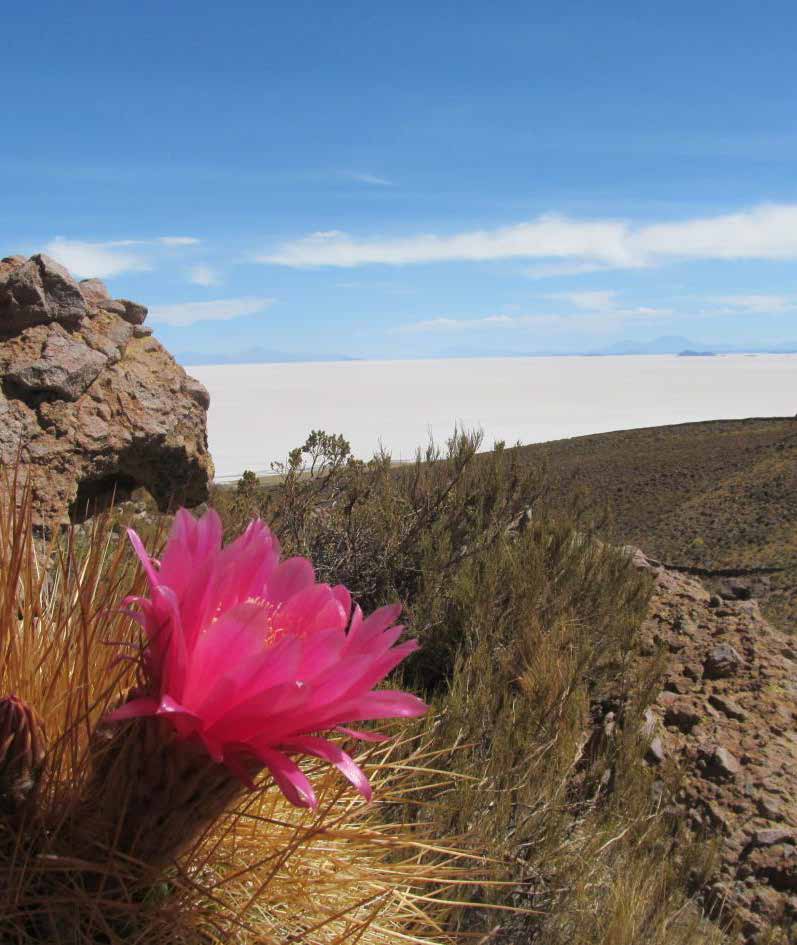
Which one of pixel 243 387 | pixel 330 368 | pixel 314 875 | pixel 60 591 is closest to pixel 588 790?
pixel 314 875

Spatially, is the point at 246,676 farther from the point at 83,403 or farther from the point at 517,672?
the point at 517,672

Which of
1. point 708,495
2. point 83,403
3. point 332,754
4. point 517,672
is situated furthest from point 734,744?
point 708,495

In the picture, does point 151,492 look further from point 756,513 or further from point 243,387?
point 243,387

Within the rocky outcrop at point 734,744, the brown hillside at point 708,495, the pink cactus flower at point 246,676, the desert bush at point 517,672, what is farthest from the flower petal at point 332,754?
the brown hillside at point 708,495

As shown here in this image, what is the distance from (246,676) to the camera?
1.12 meters

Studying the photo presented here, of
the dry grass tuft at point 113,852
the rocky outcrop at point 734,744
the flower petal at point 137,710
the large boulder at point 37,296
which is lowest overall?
the rocky outcrop at point 734,744

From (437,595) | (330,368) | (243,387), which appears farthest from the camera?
(330,368)

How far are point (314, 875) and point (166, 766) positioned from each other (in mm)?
493

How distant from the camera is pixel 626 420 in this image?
57.4 m

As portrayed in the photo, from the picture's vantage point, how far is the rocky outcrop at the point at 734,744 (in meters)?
3.59

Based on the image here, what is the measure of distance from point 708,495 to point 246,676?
16.6 m

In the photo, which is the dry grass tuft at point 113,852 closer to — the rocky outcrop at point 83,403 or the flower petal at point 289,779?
the flower petal at point 289,779

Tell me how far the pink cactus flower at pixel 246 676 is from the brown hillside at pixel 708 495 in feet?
21.6

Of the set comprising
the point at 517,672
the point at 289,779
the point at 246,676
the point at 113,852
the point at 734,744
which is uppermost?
the point at 246,676
